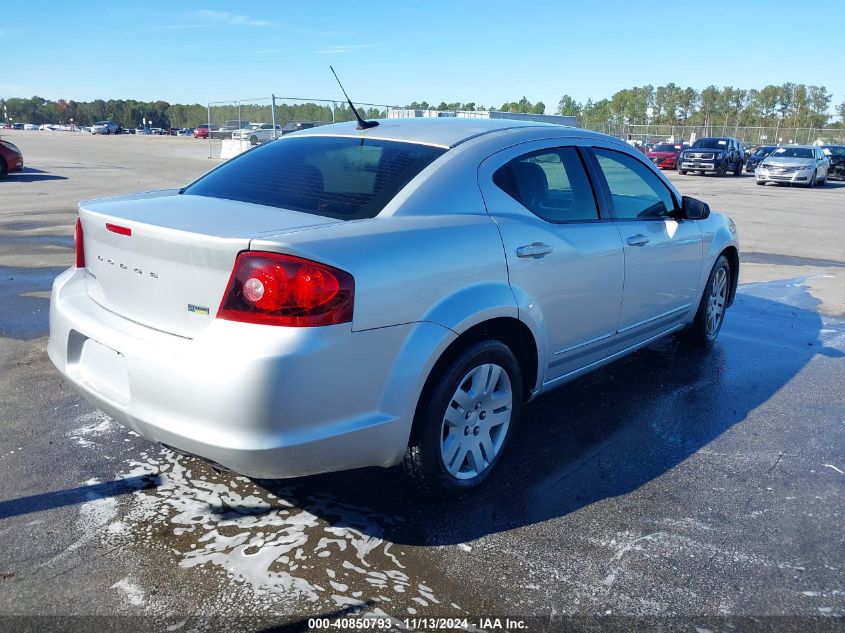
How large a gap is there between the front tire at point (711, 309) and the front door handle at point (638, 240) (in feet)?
4.29

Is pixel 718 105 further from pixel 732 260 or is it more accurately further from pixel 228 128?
pixel 732 260

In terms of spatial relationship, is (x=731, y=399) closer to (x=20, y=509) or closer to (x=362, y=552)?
(x=362, y=552)

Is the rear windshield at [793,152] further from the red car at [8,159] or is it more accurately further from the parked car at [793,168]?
the red car at [8,159]

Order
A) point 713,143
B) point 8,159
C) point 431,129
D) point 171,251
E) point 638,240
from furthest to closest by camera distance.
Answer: point 713,143 < point 8,159 < point 638,240 < point 431,129 < point 171,251

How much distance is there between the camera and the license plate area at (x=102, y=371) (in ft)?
9.63

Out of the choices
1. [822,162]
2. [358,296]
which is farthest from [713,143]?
[358,296]

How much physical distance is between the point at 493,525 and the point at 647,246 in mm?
2122

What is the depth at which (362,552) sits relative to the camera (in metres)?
2.94

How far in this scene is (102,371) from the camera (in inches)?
120

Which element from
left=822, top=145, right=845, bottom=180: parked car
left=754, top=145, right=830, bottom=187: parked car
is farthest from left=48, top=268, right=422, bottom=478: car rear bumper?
left=822, top=145, right=845, bottom=180: parked car

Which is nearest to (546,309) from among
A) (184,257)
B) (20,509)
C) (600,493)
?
(600,493)

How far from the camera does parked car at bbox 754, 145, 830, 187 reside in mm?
26844

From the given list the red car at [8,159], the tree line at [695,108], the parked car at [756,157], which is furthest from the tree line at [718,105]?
the red car at [8,159]

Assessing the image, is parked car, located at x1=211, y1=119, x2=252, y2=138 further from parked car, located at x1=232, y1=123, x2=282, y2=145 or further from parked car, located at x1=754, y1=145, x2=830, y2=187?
parked car, located at x1=754, y1=145, x2=830, y2=187
